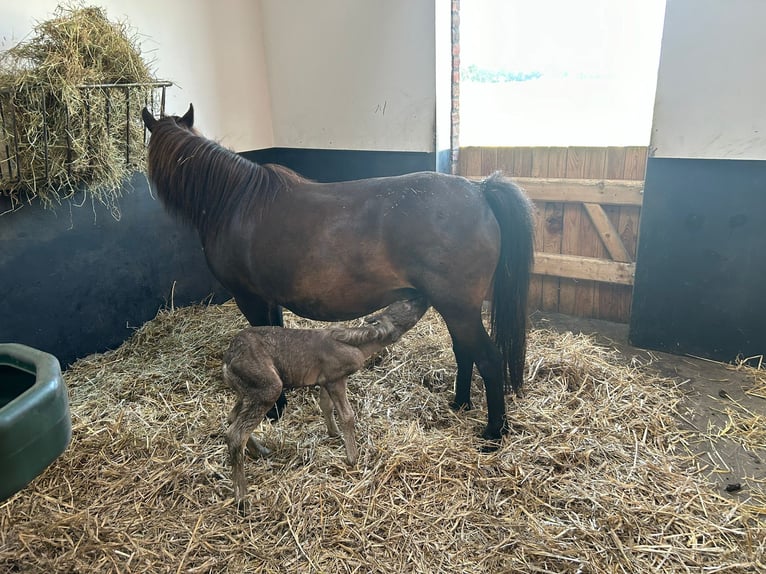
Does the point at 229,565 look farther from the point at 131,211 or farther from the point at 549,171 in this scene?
the point at 549,171

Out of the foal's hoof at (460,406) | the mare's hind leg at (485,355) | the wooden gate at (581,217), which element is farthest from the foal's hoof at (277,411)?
Result: the wooden gate at (581,217)

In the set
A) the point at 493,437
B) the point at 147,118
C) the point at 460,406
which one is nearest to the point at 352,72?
the point at 147,118

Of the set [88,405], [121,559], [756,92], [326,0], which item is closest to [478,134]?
[326,0]

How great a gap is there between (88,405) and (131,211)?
4.85 feet

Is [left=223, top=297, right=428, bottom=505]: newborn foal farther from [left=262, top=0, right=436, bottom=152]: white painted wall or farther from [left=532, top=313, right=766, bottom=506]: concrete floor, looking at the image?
[left=262, top=0, right=436, bottom=152]: white painted wall

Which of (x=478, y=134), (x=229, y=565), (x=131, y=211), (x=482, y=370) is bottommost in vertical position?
(x=229, y=565)

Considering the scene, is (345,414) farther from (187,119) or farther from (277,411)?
(187,119)

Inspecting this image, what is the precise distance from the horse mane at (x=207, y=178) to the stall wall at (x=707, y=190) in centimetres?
239

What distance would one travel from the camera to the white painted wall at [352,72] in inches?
149

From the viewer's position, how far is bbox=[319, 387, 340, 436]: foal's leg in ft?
8.04

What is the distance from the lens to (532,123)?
12.9 ft

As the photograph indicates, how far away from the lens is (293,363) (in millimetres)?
2180

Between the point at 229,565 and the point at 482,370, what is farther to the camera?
the point at 482,370

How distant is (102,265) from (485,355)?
9.05 feet
